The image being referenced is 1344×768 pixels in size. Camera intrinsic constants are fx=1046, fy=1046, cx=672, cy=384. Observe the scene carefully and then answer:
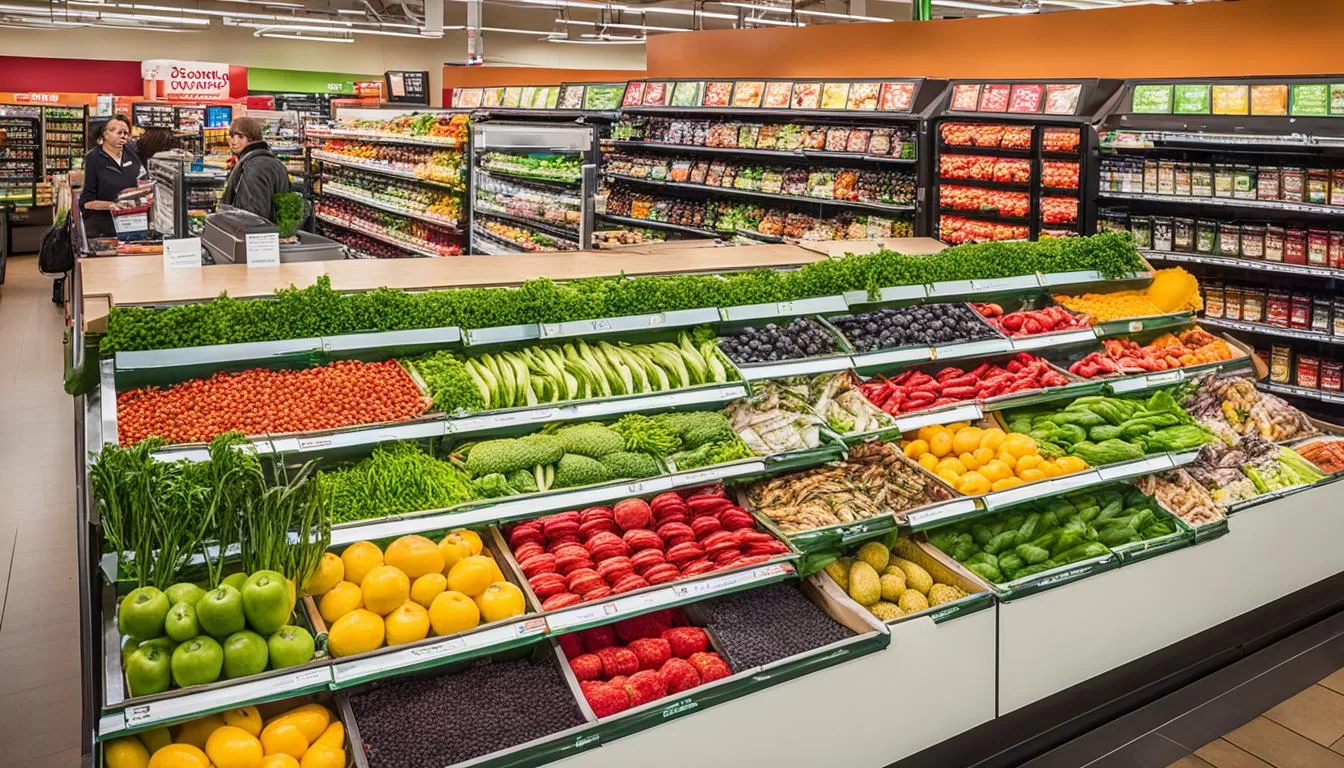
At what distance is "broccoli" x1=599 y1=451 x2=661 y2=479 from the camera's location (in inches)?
127

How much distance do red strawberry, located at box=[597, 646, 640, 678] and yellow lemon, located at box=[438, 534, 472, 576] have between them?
0.46m

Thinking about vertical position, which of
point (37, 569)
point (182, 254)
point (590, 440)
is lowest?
point (37, 569)

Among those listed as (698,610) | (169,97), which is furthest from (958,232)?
(169,97)

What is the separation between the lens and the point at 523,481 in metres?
3.11

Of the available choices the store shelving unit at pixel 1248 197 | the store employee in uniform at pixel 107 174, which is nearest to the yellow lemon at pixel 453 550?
the store shelving unit at pixel 1248 197

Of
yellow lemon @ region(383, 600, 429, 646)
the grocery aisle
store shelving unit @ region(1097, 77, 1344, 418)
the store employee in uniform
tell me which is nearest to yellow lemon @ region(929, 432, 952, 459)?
yellow lemon @ region(383, 600, 429, 646)

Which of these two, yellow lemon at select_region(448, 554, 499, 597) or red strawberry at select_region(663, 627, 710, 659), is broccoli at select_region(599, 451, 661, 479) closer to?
red strawberry at select_region(663, 627, 710, 659)

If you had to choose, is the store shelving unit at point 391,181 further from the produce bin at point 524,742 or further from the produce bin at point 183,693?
the produce bin at point 183,693

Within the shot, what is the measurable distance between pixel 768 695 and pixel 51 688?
114 inches

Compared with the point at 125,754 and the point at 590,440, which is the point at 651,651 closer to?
the point at 590,440

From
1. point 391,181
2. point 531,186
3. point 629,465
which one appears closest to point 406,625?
point 629,465

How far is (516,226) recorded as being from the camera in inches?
342

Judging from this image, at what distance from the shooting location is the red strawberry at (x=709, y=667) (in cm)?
282

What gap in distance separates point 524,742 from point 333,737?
44 centimetres
